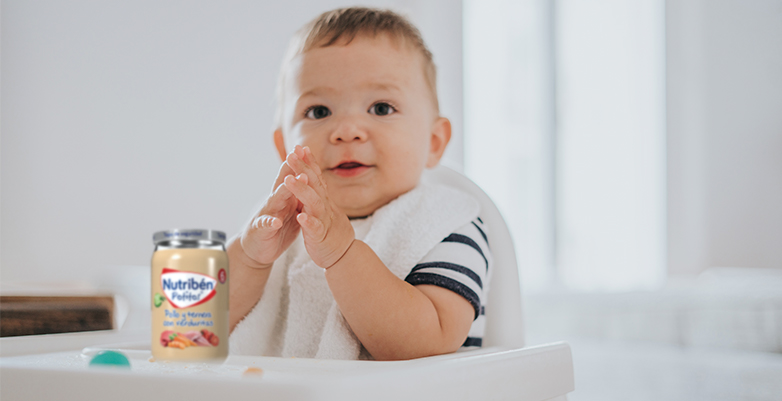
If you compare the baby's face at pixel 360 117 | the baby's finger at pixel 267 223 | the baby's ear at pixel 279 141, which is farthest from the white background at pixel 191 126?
the baby's finger at pixel 267 223

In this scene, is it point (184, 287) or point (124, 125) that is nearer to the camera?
point (184, 287)

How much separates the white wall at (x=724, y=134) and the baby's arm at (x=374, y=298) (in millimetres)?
2703

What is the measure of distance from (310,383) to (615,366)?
6.36 feet

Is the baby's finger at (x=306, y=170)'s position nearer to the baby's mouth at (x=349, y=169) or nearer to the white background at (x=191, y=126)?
the baby's mouth at (x=349, y=169)

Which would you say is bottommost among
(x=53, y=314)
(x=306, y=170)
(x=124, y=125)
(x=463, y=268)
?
(x=53, y=314)

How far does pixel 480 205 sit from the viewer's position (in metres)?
0.81

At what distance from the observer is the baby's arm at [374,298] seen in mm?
520

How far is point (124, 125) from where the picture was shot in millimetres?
2096

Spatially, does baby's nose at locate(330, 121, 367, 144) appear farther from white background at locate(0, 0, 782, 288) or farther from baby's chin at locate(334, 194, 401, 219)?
white background at locate(0, 0, 782, 288)

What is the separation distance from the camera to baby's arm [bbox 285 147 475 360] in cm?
52

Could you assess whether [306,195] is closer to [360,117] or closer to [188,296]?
[188,296]

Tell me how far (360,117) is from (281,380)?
0.48 metres

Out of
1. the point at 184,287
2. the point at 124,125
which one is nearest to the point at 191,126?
the point at 124,125

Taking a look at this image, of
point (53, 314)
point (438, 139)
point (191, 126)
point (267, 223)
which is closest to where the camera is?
point (267, 223)
